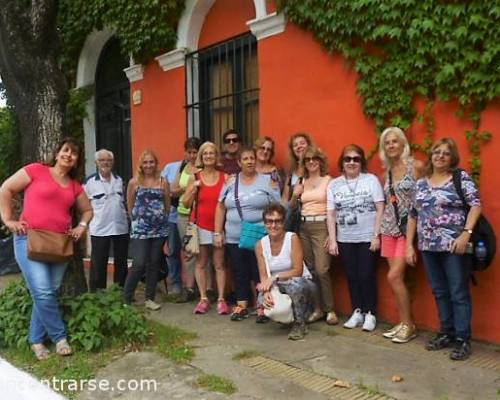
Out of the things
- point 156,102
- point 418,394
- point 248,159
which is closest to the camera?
point 418,394

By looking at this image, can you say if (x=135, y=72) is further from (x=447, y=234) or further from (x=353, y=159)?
(x=447, y=234)

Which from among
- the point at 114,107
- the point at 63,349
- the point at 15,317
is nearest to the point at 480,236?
the point at 63,349

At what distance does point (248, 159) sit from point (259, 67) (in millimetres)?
1341

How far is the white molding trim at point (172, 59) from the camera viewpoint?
733cm

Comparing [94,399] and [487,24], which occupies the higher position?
[487,24]

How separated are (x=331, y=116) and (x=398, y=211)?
4.21 feet

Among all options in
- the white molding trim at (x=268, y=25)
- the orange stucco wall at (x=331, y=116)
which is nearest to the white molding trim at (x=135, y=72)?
the orange stucco wall at (x=331, y=116)

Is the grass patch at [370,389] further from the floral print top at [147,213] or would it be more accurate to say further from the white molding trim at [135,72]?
the white molding trim at [135,72]

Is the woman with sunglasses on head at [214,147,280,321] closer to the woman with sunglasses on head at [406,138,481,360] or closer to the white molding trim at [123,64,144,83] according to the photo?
the woman with sunglasses on head at [406,138,481,360]

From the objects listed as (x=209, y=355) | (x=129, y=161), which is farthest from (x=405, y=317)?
(x=129, y=161)

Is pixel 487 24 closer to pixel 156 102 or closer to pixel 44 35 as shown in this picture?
pixel 44 35

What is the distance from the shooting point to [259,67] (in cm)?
627

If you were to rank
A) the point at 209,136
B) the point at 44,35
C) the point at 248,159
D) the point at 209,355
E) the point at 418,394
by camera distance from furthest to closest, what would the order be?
1. the point at 209,136
2. the point at 248,159
3. the point at 44,35
4. the point at 209,355
5. the point at 418,394

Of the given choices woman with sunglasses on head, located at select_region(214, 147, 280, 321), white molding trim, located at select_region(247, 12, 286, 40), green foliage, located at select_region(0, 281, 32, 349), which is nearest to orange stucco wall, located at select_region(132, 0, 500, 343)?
white molding trim, located at select_region(247, 12, 286, 40)
